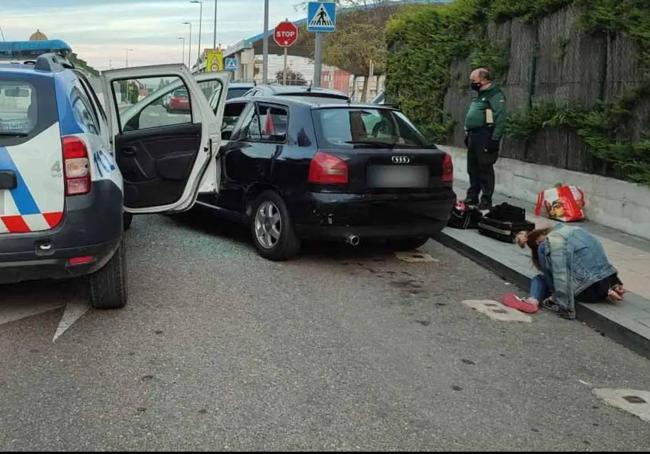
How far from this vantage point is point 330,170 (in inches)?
246

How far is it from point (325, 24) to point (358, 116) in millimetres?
6561

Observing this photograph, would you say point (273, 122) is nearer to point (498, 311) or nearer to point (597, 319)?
point (498, 311)

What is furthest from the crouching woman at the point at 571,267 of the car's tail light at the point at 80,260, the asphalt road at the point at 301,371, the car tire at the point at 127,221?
the car tire at the point at 127,221

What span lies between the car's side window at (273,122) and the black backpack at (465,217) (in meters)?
2.53

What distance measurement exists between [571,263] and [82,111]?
3650 millimetres

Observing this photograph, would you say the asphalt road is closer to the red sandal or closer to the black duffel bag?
the red sandal

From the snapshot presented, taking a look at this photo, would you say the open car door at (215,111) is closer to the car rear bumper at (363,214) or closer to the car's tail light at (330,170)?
the car rear bumper at (363,214)

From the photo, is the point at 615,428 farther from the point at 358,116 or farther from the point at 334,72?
the point at 334,72

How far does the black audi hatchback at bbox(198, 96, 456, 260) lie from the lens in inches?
249

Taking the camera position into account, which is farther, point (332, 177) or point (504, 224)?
point (504, 224)

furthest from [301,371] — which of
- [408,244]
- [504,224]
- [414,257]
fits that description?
[504,224]

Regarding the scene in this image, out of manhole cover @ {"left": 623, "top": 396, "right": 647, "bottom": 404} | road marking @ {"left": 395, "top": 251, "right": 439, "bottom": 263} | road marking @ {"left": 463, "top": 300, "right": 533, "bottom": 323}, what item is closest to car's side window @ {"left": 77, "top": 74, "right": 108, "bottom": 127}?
road marking @ {"left": 395, "top": 251, "right": 439, "bottom": 263}

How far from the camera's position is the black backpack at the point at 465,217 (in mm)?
8344

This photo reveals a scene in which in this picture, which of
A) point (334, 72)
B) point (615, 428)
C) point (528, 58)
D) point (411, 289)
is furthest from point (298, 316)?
point (334, 72)
